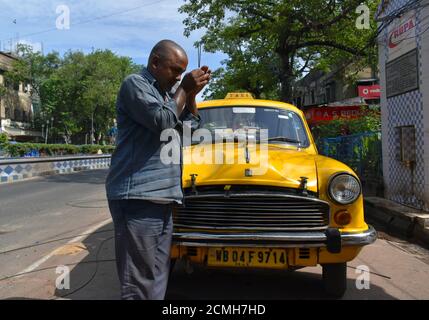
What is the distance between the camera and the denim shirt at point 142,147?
2.54 metres

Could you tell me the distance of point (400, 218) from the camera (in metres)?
7.70

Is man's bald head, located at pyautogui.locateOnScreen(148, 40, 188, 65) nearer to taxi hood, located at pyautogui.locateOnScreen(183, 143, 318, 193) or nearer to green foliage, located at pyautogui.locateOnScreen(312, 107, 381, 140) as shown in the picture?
taxi hood, located at pyautogui.locateOnScreen(183, 143, 318, 193)

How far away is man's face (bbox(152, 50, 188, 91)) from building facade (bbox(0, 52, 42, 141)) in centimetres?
5064

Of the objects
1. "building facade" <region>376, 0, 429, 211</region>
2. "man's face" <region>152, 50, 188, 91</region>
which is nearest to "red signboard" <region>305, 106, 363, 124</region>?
"building facade" <region>376, 0, 429, 211</region>

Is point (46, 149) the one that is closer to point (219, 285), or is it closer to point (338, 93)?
point (338, 93)

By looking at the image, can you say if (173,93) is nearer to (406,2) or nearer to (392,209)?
(392,209)

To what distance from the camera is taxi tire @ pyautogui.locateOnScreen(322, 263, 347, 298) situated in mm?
4137

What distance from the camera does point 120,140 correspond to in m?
2.71

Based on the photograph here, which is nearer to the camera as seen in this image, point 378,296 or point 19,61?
point 378,296
